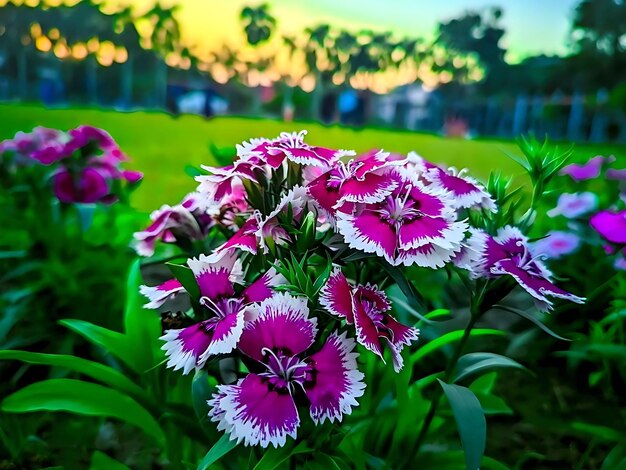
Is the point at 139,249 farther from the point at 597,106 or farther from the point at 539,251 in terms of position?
the point at 597,106

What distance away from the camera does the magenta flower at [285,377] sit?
0.55m

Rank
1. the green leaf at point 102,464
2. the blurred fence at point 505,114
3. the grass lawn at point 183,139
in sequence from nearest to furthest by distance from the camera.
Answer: the green leaf at point 102,464, the grass lawn at point 183,139, the blurred fence at point 505,114

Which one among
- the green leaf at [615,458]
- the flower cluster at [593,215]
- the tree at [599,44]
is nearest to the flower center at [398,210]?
the flower cluster at [593,215]

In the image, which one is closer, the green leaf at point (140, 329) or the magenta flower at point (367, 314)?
the magenta flower at point (367, 314)

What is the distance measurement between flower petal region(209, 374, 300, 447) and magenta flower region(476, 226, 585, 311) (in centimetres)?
29

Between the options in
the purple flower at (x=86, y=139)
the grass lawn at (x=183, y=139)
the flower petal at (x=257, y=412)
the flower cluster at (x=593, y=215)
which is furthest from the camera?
the grass lawn at (x=183, y=139)

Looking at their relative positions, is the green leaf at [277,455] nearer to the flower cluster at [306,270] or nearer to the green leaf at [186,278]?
the flower cluster at [306,270]

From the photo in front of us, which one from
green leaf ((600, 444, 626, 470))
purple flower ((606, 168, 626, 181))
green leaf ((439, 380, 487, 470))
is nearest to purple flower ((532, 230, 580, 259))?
purple flower ((606, 168, 626, 181))

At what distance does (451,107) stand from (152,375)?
1383 mm

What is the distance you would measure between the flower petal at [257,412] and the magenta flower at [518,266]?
0.29m

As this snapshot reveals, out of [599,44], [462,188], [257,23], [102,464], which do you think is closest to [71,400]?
[102,464]

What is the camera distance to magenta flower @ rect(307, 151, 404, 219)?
634 mm

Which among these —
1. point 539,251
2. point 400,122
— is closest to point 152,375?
point 539,251

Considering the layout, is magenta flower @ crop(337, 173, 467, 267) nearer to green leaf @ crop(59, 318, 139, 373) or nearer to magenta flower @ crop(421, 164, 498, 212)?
magenta flower @ crop(421, 164, 498, 212)
